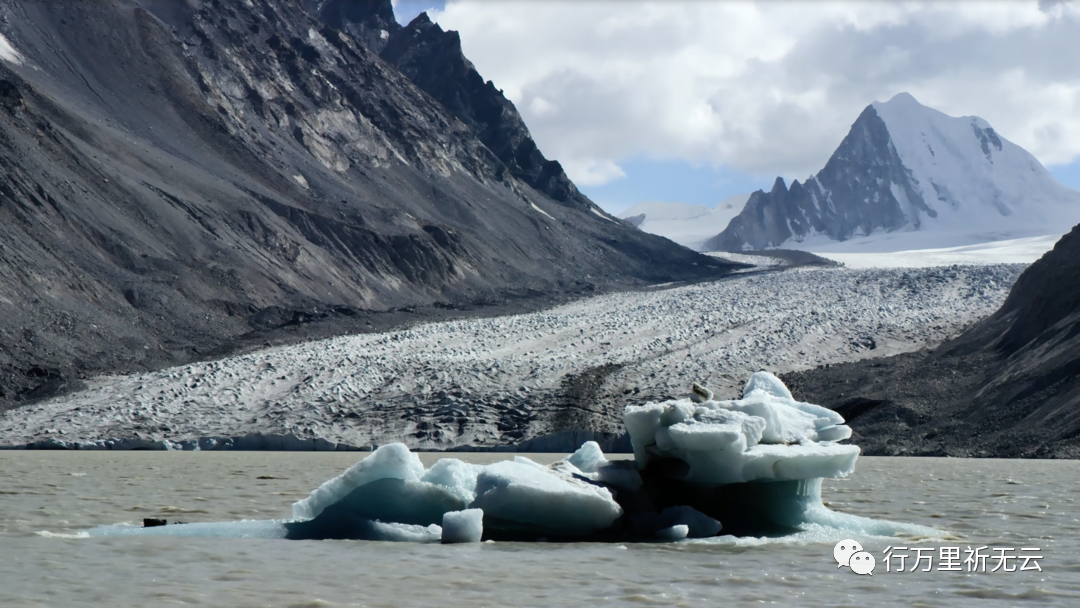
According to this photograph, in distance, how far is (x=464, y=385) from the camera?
33188 mm

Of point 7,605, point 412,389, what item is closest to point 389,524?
point 7,605

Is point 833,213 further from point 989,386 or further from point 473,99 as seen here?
point 989,386

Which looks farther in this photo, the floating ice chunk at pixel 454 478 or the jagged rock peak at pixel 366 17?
the jagged rock peak at pixel 366 17

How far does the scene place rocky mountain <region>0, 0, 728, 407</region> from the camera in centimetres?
4178

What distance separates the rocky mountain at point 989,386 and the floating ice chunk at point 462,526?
19778mm

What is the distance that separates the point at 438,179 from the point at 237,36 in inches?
636

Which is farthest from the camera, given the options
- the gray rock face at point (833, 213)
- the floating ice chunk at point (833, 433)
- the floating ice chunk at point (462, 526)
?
the gray rock face at point (833, 213)

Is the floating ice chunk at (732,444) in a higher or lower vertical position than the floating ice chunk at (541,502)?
higher

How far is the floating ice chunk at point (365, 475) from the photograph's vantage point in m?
9.51

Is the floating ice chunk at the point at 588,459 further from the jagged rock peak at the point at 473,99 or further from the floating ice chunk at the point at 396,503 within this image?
the jagged rock peak at the point at 473,99

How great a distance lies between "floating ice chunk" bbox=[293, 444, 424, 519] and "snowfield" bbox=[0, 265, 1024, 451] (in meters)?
20.9

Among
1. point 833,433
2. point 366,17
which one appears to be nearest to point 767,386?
point 833,433

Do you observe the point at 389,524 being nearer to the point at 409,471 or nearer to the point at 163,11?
the point at 409,471

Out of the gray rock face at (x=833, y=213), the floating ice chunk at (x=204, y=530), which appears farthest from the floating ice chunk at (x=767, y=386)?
the gray rock face at (x=833, y=213)
